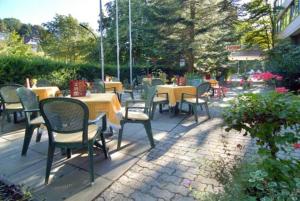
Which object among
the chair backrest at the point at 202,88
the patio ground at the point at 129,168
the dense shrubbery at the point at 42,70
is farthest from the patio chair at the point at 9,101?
the chair backrest at the point at 202,88

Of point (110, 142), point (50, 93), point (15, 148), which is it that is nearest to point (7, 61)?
point (50, 93)

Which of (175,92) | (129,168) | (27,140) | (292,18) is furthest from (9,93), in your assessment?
(292,18)

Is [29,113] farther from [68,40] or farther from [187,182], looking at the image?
[68,40]

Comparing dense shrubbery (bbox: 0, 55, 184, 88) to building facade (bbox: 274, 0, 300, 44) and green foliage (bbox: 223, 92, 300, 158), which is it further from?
building facade (bbox: 274, 0, 300, 44)

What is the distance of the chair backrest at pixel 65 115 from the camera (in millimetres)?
A: 2391

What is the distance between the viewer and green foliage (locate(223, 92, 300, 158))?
1751 millimetres

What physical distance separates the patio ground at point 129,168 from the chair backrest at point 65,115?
0.50m

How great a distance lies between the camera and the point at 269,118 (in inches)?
71.3

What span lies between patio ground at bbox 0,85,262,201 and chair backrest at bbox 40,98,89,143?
0.50 meters

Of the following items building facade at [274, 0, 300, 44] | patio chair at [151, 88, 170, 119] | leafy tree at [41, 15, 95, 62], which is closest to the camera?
patio chair at [151, 88, 170, 119]

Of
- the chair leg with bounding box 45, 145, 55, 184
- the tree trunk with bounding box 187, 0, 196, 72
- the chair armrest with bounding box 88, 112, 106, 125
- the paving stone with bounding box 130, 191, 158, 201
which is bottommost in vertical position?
the paving stone with bounding box 130, 191, 158, 201

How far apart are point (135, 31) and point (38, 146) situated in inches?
527

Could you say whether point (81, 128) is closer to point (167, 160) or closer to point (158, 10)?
point (167, 160)

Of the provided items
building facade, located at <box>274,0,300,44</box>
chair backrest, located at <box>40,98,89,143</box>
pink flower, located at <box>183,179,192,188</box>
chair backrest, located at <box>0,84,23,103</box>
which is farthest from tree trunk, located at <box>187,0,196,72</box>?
chair backrest, located at <box>40,98,89,143</box>
